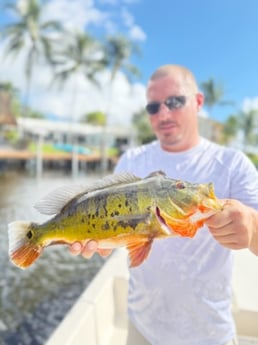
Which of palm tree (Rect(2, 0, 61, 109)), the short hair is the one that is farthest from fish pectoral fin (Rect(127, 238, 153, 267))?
palm tree (Rect(2, 0, 61, 109))

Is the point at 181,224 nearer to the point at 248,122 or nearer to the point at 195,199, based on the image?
the point at 195,199

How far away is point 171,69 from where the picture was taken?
1809mm

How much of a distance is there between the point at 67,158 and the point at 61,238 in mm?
29783

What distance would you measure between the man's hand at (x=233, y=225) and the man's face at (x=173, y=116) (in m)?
0.61

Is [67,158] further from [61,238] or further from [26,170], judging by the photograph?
[61,238]

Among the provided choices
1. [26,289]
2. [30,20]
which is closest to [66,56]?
[30,20]

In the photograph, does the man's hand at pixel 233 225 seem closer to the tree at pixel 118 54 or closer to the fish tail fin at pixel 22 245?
the fish tail fin at pixel 22 245

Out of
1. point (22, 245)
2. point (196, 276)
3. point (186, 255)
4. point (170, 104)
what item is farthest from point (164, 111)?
point (22, 245)

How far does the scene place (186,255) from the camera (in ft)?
5.59

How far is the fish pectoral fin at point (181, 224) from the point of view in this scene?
1.09 m

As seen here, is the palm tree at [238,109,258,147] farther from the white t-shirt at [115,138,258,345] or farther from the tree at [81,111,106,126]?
the white t-shirt at [115,138,258,345]

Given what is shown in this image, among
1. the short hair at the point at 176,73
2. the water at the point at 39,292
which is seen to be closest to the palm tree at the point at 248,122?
the water at the point at 39,292

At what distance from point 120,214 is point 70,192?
7.4 inches

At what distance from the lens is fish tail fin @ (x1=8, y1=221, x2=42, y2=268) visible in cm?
118
